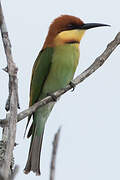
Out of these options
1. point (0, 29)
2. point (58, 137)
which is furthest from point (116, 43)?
point (58, 137)

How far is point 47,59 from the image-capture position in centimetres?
255

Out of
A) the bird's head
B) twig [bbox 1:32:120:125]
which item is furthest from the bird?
twig [bbox 1:32:120:125]

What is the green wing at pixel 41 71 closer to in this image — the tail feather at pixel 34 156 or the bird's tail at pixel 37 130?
the bird's tail at pixel 37 130

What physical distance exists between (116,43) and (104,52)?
7cm

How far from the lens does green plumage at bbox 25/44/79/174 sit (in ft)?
8.18

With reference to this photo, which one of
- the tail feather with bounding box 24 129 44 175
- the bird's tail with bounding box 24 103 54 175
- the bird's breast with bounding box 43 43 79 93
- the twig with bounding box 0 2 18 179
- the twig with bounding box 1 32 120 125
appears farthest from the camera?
the bird's breast with bounding box 43 43 79 93

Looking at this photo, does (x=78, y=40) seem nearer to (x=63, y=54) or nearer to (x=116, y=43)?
(x=63, y=54)

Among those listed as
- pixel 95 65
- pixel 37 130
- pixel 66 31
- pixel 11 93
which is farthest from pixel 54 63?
pixel 11 93

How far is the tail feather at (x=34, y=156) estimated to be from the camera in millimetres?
2100

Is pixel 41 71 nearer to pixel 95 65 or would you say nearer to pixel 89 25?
pixel 89 25

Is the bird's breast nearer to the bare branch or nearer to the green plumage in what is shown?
the green plumage

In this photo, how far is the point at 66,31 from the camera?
102 inches

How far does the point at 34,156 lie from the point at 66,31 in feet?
2.51

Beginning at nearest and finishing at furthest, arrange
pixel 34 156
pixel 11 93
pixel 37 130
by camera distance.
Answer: pixel 11 93 < pixel 34 156 < pixel 37 130
